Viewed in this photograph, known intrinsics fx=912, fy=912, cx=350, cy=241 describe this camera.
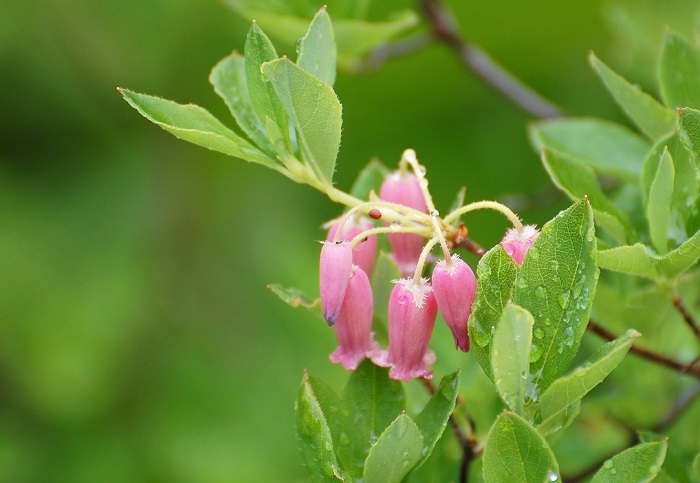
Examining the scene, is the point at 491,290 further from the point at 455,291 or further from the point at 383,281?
the point at 383,281

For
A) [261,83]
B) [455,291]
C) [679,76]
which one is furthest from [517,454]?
[679,76]

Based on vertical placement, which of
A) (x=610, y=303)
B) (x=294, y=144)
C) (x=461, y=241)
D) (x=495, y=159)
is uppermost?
(x=294, y=144)

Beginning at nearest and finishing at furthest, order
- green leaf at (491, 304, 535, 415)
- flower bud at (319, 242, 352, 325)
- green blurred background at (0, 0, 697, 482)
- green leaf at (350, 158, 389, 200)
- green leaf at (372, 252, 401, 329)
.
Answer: green leaf at (491, 304, 535, 415) → flower bud at (319, 242, 352, 325) → green leaf at (372, 252, 401, 329) → green leaf at (350, 158, 389, 200) → green blurred background at (0, 0, 697, 482)

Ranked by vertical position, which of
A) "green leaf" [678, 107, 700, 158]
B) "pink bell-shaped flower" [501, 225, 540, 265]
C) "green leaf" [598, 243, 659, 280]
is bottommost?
"green leaf" [598, 243, 659, 280]

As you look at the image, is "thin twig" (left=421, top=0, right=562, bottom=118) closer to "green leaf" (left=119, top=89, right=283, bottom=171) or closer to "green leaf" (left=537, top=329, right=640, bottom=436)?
"green leaf" (left=119, top=89, right=283, bottom=171)

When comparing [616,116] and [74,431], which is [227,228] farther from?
[616,116]

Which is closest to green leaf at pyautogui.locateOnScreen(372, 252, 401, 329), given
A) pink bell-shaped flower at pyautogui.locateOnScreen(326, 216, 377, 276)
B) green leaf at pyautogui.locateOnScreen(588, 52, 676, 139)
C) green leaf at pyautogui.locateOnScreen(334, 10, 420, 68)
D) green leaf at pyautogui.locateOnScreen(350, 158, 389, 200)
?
pink bell-shaped flower at pyautogui.locateOnScreen(326, 216, 377, 276)

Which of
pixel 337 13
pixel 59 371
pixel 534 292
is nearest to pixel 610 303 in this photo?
pixel 534 292
